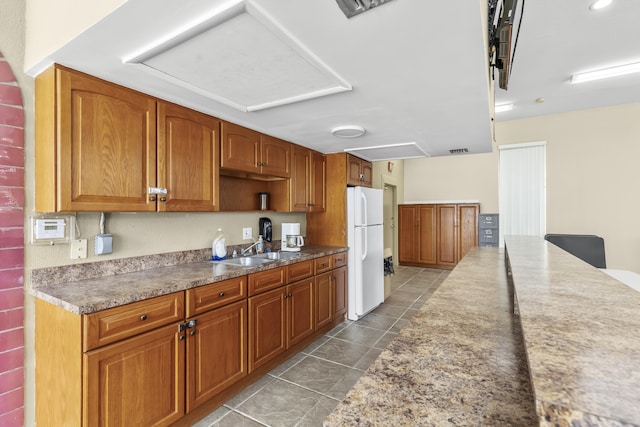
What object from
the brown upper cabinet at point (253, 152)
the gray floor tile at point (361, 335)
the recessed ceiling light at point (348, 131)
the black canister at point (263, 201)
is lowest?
the gray floor tile at point (361, 335)

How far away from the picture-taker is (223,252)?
8.51 feet

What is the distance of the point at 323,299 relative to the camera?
3121 mm

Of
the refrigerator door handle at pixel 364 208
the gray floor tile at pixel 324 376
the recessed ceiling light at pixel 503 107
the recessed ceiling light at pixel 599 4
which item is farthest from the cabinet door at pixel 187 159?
the recessed ceiling light at pixel 503 107

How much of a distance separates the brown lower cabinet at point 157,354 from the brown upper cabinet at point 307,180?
1.01 m

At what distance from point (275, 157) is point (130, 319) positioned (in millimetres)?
1839

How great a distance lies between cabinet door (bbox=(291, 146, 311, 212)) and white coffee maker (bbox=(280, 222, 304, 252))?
0.71ft

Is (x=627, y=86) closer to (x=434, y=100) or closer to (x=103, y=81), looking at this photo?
(x=434, y=100)

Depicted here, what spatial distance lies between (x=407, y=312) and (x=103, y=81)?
3.83 metres

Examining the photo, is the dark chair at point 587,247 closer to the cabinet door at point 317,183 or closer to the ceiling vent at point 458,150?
the ceiling vent at point 458,150

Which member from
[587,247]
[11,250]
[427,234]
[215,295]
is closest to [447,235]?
[427,234]

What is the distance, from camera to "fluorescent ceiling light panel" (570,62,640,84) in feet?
11.7

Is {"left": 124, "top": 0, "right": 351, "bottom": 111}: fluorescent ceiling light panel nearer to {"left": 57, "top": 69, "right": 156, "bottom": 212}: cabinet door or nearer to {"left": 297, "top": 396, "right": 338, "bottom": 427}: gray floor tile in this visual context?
{"left": 57, "top": 69, "right": 156, "bottom": 212}: cabinet door

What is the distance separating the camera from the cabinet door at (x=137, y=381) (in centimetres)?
137

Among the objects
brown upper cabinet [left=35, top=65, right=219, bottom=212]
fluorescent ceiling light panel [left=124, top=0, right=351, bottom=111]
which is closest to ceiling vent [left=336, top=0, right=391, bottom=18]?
fluorescent ceiling light panel [left=124, top=0, right=351, bottom=111]
